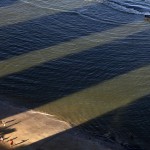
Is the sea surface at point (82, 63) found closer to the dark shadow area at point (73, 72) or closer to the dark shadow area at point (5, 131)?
the dark shadow area at point (73, 72)

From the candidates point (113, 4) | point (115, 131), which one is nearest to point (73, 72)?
point (115, 131)

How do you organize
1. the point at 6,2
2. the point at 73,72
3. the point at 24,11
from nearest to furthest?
the point at 73,72 < the point at 24,11 < the point at 6,2

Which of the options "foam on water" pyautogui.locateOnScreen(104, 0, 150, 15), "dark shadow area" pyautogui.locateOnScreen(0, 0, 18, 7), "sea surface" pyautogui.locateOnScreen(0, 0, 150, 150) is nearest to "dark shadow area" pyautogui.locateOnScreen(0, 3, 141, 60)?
"sea surface" pyautogui.locateOnScreen(0, 0, 150, 150)

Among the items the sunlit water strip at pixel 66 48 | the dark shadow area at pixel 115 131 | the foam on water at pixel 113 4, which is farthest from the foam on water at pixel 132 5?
the dark shadow area at pixel 115 131

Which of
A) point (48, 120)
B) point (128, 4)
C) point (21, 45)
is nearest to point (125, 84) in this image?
point (48, 120)

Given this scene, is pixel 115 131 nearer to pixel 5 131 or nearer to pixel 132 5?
pixel 5 131

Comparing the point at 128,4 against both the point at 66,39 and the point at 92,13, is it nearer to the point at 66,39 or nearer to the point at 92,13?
the point at 92,13
